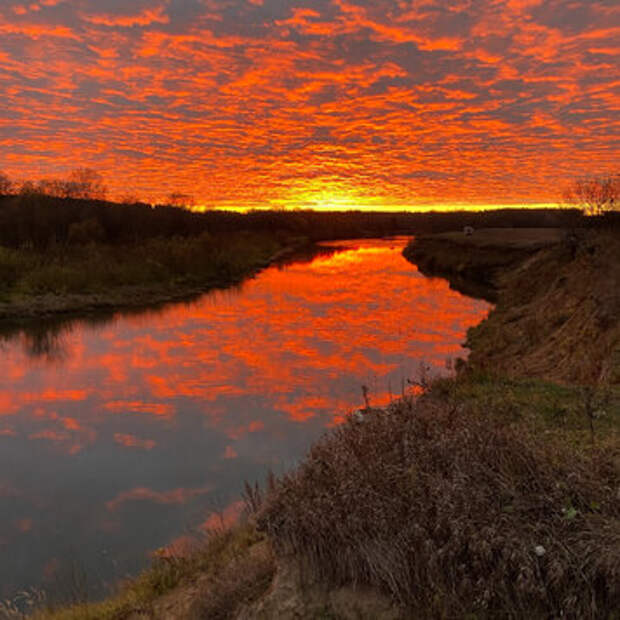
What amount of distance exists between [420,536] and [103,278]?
119 feet

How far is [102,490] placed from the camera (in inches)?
419

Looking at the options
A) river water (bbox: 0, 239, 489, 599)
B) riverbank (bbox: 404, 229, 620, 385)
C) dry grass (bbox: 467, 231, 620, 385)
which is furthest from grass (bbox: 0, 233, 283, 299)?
dry grass (bbox: 467, 231, 620, 385)

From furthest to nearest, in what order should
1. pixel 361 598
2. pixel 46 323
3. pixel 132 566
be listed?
pixel 46 323 → pixel 132 566 → pixel 361 598

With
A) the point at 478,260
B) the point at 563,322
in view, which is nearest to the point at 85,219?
the point at 478,260

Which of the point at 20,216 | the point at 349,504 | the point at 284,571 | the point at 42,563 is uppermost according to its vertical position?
the point at 20,216

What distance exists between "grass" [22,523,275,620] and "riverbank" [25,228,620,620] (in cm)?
2

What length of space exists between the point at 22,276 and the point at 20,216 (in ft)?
110

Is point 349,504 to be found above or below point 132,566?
above

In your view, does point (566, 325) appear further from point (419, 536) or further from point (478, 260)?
point (478, 260)

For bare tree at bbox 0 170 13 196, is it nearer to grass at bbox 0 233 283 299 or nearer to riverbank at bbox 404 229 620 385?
grass at bbox 0 233 283 299

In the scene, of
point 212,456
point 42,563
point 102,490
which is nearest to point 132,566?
point 42,563

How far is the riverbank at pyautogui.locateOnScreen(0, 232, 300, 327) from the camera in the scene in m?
31.0

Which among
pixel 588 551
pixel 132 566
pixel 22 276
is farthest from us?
pixel 22 276

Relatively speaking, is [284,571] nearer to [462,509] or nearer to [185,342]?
[462,509]
